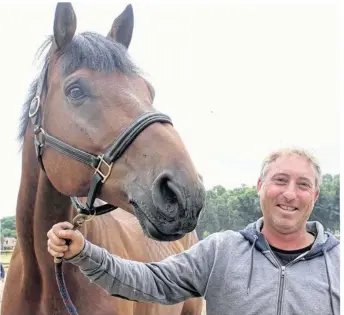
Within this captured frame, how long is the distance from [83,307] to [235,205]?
17105 mm

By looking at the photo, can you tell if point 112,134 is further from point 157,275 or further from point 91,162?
point 157,275

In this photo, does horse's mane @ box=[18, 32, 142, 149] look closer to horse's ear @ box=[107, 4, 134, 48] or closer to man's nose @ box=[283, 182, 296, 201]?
horse's ear @ box=[107, 4, 134, 48]

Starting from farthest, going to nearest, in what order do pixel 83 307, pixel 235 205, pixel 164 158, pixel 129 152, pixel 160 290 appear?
pixel 235 205, pixel 83 307, pixel 160 290, pixel 129 152, pixel 164 158

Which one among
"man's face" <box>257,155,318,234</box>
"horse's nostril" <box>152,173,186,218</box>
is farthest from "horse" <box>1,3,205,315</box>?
"man's face" <box>257,155,318,234</box>

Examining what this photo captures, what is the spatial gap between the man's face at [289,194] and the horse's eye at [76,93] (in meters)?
1.09

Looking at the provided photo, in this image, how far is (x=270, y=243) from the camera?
217 cm

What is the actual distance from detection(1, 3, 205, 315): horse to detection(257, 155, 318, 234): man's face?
452 mm

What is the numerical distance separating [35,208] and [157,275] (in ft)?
3.06

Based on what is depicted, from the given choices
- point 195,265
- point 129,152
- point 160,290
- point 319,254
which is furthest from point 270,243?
point 129,152

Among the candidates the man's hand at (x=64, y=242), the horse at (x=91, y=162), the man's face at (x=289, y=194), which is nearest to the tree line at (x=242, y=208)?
the horse at (x=91, y=162)

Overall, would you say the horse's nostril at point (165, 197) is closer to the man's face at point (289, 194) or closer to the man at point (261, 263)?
the man at point (261, 263)

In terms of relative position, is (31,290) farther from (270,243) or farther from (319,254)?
(319,254)

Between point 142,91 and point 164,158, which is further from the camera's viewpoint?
point 142,91

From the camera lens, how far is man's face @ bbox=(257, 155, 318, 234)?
2.12 m
